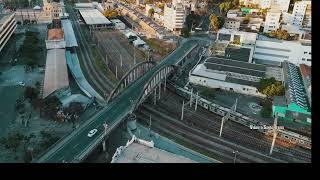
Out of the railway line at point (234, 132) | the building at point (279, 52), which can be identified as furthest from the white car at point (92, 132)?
the building at point (279, 52)

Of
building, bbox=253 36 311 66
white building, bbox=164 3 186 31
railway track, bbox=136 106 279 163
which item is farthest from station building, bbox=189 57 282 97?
white building, bbox=164 3 186 31

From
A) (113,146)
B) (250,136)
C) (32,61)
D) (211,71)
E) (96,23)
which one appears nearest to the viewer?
(113,146)

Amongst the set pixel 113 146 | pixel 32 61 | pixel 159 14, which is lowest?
pixel 113 146

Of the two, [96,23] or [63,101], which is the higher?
[96,23]

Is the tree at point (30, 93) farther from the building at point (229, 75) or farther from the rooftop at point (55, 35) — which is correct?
the building at point (229, 75)

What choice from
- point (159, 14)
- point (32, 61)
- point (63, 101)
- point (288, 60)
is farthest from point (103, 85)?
point (159, 14)

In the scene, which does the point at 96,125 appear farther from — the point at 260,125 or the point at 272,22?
the point at 272,22
